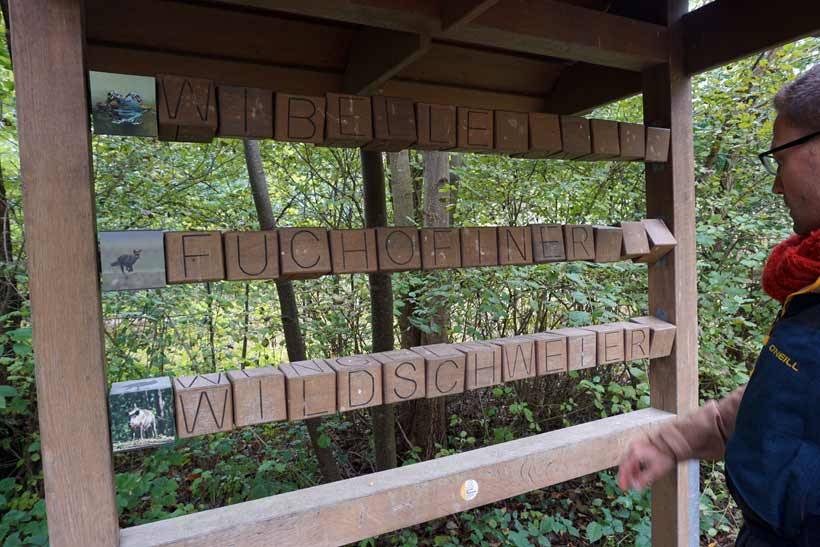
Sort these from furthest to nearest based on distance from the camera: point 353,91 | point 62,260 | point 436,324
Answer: point 436,324, point 353,91, point 62,260

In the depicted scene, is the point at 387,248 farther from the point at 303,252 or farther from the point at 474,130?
the point at 474,130

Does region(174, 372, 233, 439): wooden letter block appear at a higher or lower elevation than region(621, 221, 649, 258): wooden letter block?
lower

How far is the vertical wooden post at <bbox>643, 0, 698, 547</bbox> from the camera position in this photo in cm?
193

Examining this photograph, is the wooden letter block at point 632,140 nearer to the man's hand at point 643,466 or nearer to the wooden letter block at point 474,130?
the wooden letter block at point 474,130

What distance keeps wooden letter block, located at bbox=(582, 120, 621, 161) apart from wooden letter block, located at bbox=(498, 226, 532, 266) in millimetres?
422

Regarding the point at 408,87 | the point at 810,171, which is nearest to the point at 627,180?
the point at 408,87

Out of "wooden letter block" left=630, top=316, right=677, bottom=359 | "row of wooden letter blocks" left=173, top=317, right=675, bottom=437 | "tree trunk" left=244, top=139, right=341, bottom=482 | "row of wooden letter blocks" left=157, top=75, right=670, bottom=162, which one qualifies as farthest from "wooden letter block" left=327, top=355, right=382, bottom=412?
"tree trunk" left=244, top=139, right=341, bottom=482

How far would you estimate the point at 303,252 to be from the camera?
4.41 feet

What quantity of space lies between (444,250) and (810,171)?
0.92 metres

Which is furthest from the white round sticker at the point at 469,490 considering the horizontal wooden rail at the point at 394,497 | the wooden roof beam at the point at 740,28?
the wooden roof beam at the point at 740,28

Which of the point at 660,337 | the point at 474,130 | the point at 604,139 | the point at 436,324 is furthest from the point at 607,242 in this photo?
the point at 436,324

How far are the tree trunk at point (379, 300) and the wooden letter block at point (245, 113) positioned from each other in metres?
1.46

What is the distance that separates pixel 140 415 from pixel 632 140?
6.06 feet

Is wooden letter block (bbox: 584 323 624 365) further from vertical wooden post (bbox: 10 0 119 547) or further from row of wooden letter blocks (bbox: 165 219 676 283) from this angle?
vertical wooden post (bbox: 10 0 119 547)
